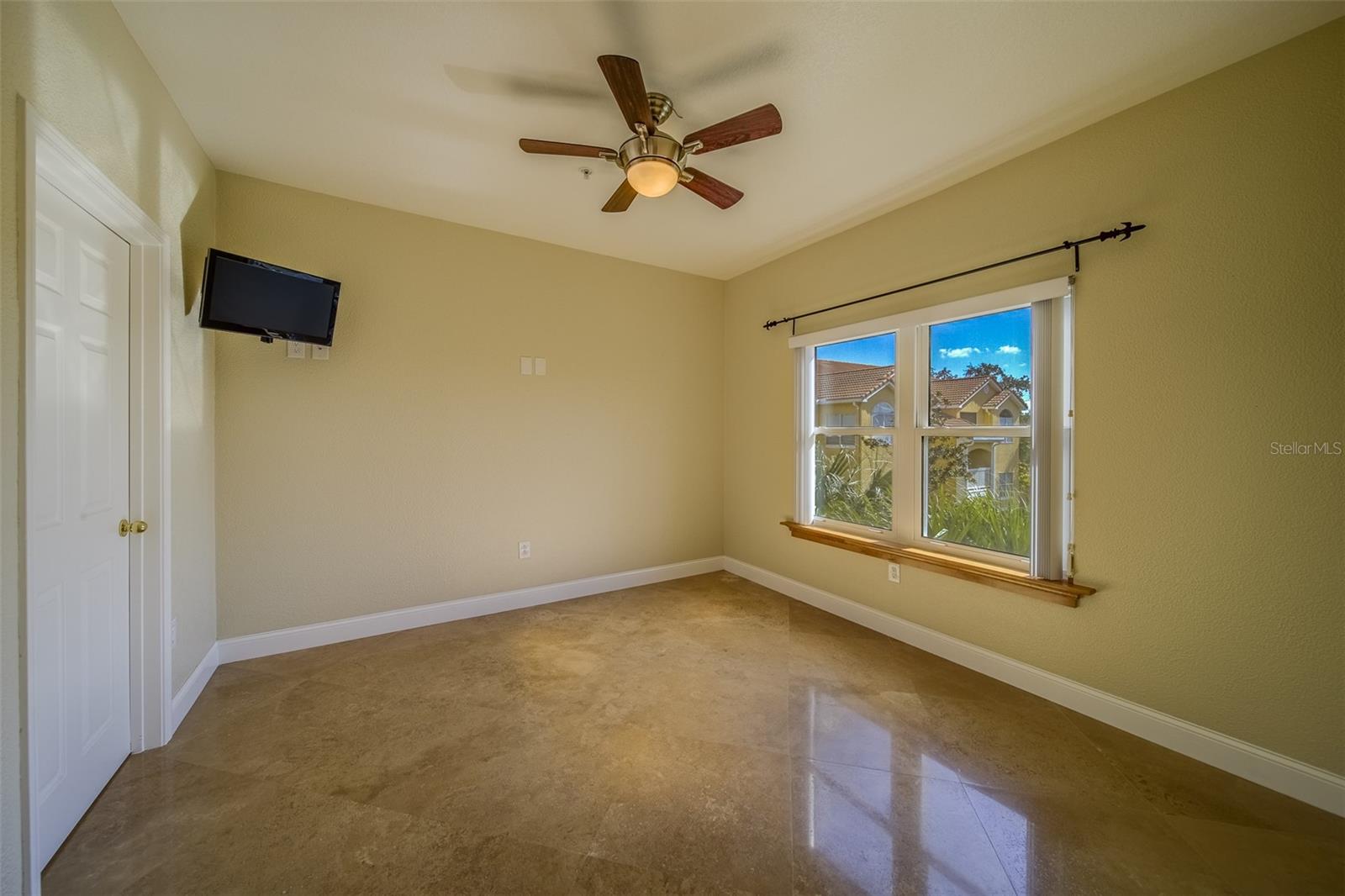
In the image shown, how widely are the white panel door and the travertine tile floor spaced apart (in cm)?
21

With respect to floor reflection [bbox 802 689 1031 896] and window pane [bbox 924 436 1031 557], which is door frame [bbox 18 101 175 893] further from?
window pane [bbox 924 436 1031 557]

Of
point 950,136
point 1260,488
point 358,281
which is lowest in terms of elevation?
point 1260,488

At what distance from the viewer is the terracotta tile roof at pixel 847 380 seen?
10.6ft

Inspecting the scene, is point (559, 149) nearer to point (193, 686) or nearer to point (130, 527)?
point (130, 527)

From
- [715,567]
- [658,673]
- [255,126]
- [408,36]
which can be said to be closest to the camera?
[408,36]

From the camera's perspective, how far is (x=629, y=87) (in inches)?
63.3

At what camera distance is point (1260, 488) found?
1.81 metres

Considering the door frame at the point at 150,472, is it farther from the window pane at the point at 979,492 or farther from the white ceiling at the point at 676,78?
the window pane at the point at 979,492

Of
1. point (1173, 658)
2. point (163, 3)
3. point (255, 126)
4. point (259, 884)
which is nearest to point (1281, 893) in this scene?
point (1173, 658)

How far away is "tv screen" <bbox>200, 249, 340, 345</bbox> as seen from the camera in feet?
7.23

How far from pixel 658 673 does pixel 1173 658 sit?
2.29 metres

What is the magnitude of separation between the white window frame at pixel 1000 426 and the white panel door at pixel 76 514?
3.62m

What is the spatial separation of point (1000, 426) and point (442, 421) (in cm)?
343

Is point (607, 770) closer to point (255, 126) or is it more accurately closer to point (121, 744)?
point (121, 744)
